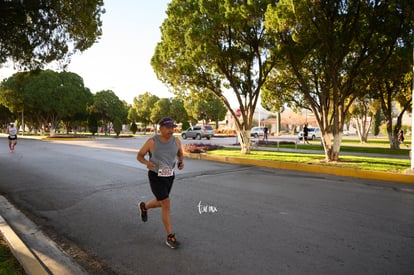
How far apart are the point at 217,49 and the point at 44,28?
23.0ft

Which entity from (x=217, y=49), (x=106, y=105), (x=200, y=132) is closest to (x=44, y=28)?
(x=217, y=49)

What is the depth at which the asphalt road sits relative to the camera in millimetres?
3450

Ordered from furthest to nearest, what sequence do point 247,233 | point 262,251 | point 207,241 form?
point 247,233, point 207,241, point 262,251

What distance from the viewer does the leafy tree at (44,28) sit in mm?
8852

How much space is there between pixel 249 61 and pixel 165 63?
4543 mm

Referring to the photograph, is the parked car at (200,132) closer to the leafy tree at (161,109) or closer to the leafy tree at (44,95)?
the leafy tree at (44,95)

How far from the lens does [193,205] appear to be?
6.01 metres

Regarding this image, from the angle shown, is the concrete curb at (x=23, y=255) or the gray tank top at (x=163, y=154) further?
the gray tank top at (x=163, y=154)

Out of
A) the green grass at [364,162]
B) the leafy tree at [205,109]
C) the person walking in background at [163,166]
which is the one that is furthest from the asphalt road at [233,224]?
the leafy tree at [205,109]

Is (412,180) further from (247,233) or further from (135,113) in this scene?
(135,113)

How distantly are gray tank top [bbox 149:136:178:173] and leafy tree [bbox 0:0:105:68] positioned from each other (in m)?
7.17

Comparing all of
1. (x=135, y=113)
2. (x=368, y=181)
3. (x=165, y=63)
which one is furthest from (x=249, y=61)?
(x=135, y=113)

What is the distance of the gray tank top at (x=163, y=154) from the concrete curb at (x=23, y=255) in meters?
1.65

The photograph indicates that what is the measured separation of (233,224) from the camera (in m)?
4.82
